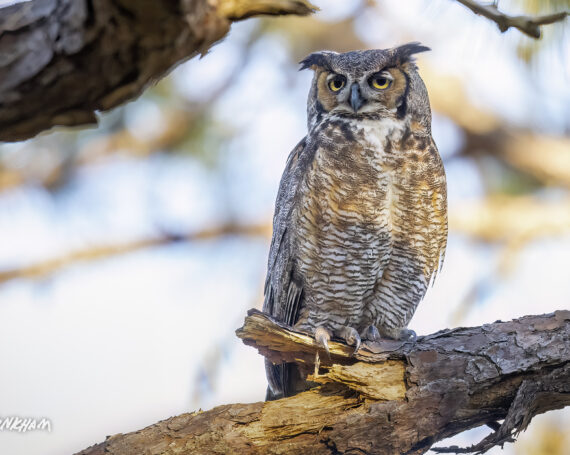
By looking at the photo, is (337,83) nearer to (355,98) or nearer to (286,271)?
(355,98)

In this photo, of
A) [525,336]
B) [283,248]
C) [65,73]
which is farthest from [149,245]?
[65,73]

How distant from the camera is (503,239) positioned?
3834 millimetres

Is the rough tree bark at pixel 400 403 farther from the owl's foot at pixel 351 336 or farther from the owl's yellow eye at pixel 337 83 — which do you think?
the owl's yellow eye at pixel 337 83

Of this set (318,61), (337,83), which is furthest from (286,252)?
(318,61)

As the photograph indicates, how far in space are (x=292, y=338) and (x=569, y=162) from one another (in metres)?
2.17

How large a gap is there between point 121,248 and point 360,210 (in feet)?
6.09

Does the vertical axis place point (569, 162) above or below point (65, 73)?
above

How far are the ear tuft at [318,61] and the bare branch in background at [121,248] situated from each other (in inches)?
54.0

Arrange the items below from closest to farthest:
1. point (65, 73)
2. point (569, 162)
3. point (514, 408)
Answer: point (65, 73) → point (514, 408) → point (569, 162)

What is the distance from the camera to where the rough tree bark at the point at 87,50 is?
0.83 meters

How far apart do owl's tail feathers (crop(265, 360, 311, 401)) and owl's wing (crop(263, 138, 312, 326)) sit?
192 millimetres

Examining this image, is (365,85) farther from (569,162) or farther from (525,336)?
(569,162)

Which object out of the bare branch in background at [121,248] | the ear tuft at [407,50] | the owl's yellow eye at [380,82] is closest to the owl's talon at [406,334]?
the owl's yellow eye at [380,82]

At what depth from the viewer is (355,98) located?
2.67 m
